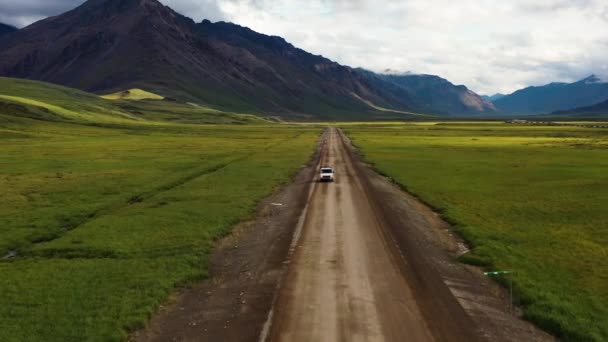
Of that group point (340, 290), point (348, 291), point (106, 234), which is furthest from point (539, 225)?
point (106, 234)

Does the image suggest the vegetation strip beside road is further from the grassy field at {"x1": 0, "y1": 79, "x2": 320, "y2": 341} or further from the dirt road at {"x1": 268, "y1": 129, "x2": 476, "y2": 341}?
the dirt road at {"x1": 268, "y1": 129, "x2": 476, "y2": 341}

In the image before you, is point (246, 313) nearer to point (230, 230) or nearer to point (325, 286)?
point (325, 286)

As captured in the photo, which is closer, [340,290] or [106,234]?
[340,290]

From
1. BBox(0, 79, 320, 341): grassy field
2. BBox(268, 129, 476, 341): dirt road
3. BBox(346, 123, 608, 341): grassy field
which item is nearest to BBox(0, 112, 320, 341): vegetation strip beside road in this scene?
BBox(0, 79, 320, 341): grassy field

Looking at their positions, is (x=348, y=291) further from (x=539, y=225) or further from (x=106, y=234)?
(x=539, y=225)

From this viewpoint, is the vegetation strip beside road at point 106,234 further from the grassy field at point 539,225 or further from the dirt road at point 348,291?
the grassy field at point 539,225

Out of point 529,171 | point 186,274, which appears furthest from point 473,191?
point 186,274
